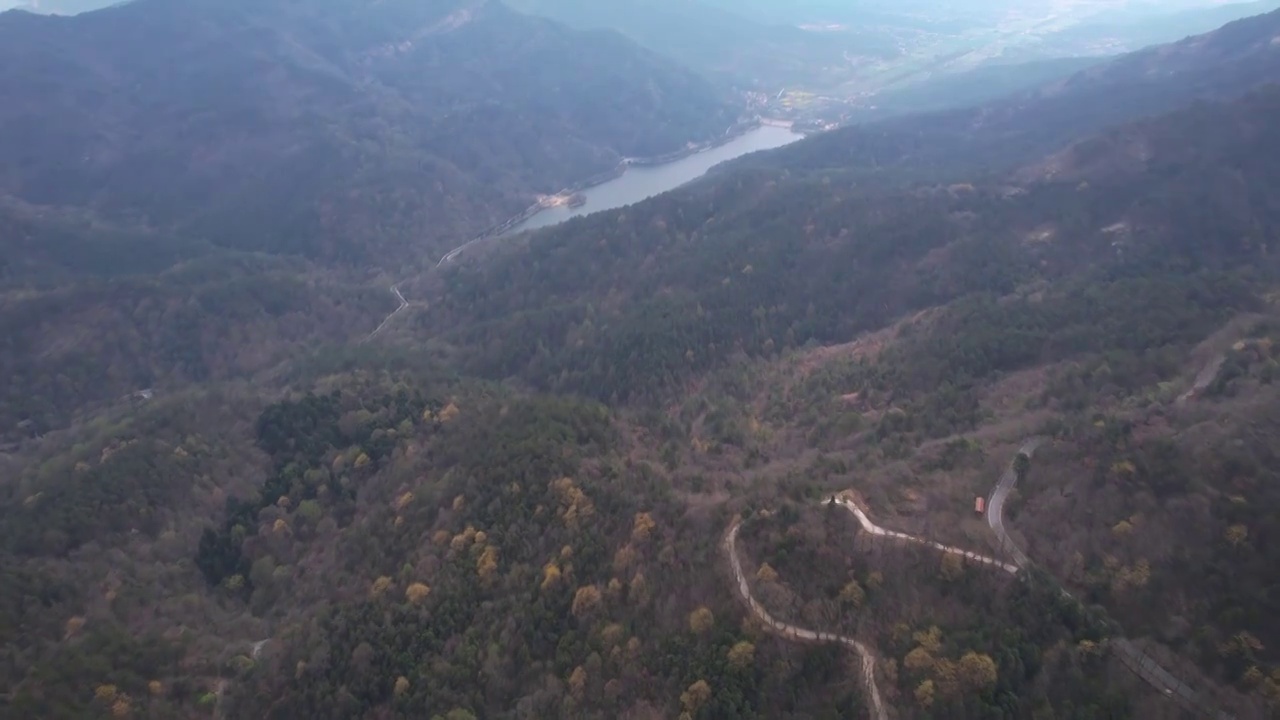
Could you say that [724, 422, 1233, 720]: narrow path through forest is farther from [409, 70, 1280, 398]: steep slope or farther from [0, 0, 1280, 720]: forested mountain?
[409, 70, 1280, 398]: steep slope

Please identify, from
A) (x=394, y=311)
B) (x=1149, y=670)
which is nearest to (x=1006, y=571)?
(x=1149, y=670)

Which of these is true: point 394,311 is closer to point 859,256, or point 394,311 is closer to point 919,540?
point 859,256

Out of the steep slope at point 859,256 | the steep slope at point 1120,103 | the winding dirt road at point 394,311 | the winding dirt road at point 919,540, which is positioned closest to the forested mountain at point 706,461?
the winding dirt road at point 919,540

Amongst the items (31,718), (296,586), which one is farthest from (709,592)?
(31,718)

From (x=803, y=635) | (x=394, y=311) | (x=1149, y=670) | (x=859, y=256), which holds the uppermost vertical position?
(x=1149, y=670)

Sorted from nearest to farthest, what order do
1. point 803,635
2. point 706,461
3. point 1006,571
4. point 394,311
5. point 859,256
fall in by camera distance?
point 803,635 < point 1006,571 < point 706,461 < point 859,256 < point 394,311

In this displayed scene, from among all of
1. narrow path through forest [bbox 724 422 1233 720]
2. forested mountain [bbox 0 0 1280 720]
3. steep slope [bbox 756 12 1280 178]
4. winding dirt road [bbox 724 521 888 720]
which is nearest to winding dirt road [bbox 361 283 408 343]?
forested mountain [bbox 0 0 1280 720]

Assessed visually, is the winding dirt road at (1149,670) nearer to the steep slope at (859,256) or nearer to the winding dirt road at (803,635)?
the winding dirt road at (803,635)
